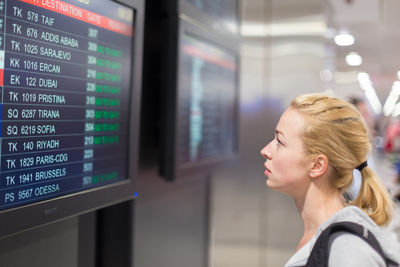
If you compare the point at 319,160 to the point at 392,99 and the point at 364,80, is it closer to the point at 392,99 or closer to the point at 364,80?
the point at 364,80

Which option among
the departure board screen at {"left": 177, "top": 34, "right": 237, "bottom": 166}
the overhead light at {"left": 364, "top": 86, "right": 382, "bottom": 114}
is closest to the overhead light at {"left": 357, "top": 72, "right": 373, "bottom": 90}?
the overhead light at {"left": 364, "top": 86, "right": 382, "bottom": 114}

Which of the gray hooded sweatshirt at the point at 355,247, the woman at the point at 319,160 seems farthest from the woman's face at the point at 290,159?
the gray hooded sweatshirt at the point at 355,247

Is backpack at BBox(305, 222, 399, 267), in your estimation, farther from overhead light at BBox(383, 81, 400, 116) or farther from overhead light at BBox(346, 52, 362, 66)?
overhead light at BBox(383, 81, 400, 116)

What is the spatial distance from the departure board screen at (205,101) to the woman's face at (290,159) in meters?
0.81

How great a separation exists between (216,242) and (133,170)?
146cm

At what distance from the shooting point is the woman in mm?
1102

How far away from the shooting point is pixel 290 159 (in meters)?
1.14

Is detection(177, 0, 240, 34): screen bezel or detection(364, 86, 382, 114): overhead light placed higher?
detection(364, 86, 382, 114): overhead light

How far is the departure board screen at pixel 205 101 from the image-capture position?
199cm

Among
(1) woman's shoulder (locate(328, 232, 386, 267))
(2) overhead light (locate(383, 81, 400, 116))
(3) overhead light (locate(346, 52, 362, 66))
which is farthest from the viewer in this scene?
(2) overhead light (locate(383, 81, 400, 116))

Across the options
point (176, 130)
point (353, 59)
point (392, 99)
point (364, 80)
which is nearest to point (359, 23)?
point (353, 59)

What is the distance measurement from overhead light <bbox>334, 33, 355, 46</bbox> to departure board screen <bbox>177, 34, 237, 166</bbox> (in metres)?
4.24

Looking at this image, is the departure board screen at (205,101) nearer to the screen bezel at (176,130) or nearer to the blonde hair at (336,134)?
the screen bezel at (176,130)

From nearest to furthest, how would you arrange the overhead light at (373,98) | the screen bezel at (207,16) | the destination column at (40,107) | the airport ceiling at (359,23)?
1. the destination column at (40,107)
2. the screen bezel at (207,16)
3. the airport ceiling at (359,23)
4. the overhead light at (373,98)
